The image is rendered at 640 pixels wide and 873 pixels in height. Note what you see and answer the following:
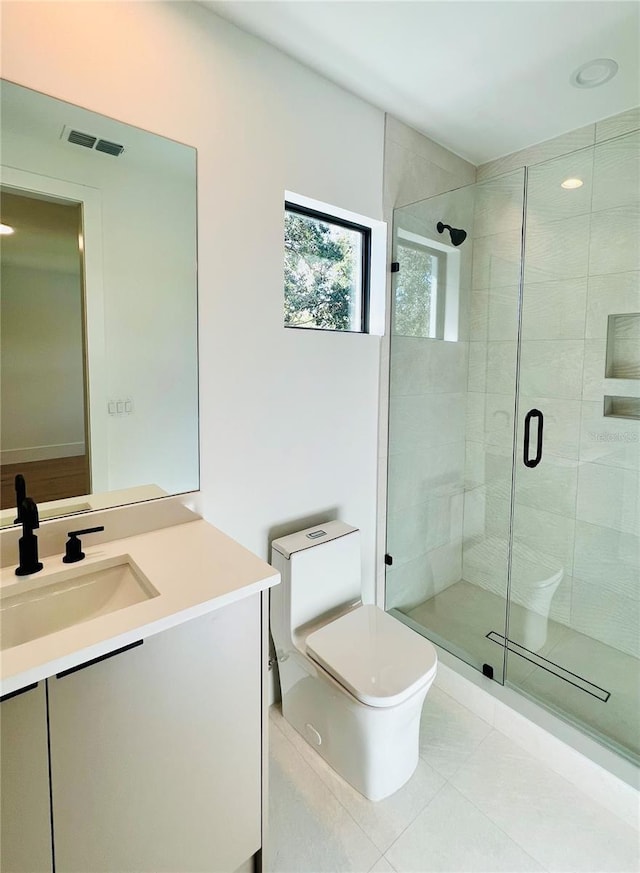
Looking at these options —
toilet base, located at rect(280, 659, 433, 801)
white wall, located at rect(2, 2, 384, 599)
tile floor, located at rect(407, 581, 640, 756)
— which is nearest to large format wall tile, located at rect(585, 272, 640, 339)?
white wall, located at rect(2, 2, 384, 599)

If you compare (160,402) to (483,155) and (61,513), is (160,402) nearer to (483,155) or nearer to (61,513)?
(61,513)

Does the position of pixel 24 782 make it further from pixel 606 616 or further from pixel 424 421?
pixel 606 616

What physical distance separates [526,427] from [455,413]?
1.31ft

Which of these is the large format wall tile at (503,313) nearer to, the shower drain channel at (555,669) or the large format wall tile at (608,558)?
the large format wall tile at (608,558)

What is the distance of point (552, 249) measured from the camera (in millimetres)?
2045

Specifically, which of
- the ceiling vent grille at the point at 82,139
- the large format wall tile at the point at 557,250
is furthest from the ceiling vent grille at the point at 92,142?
the large format wall tile at the point at 557,250

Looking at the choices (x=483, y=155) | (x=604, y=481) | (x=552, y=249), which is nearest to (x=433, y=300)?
(x=552, y=249)

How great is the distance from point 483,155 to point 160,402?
221cm

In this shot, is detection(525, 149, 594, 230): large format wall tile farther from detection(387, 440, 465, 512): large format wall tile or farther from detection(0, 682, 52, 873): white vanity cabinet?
detection(0, 682, 52, 873): white vanity cabinet

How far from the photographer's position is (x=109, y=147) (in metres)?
1.29

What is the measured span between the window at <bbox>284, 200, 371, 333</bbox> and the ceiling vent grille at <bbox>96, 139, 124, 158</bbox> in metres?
0.67

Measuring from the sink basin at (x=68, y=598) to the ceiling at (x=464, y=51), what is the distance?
1763 mm

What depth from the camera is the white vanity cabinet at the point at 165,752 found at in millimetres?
879

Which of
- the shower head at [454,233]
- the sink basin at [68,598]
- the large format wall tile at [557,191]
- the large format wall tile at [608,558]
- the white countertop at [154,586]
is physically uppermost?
the large format wall tile at [557,191]
